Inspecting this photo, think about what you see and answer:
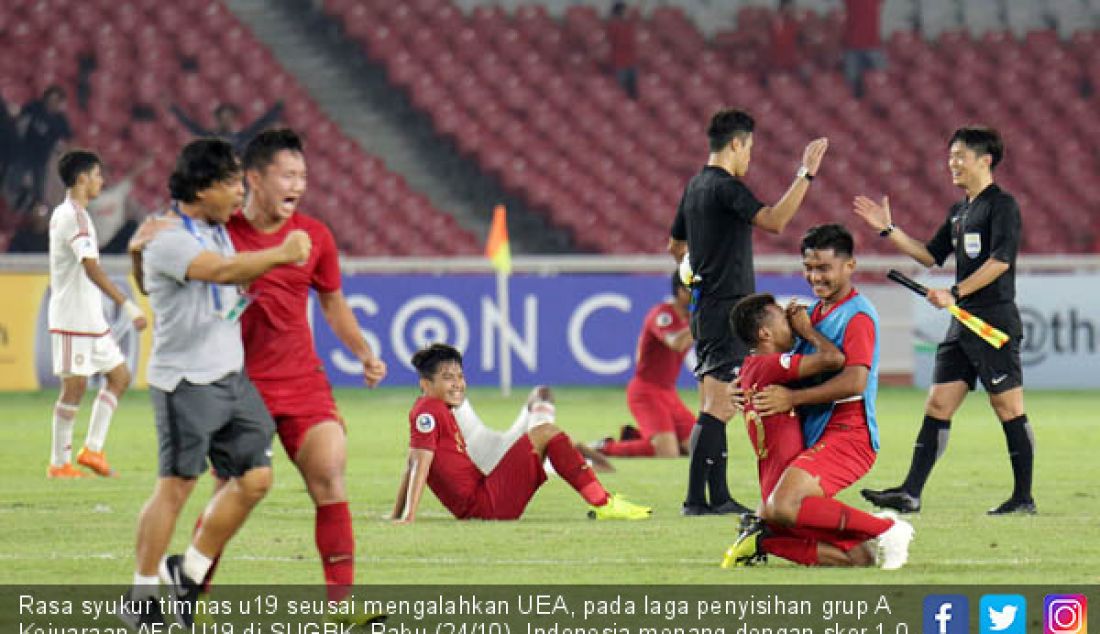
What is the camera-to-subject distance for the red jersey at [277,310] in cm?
725

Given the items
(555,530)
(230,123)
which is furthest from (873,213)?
(230,123)

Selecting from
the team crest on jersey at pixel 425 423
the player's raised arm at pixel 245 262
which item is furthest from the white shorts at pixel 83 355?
the player's raised arm at pixel 245 262

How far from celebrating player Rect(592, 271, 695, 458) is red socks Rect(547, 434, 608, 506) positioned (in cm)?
424

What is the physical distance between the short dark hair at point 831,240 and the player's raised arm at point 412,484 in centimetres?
221

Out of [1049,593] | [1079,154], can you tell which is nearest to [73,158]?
[1049,593]

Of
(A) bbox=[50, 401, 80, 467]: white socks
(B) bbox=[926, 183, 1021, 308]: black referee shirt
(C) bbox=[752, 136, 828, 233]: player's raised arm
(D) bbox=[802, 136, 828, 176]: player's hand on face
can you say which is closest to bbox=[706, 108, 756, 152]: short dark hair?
(C) bbox=[752, 136, 828, 233]: player's raised arm

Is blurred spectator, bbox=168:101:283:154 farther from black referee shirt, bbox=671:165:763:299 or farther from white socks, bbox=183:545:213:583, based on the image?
white socks, bbox=183:545:213:583

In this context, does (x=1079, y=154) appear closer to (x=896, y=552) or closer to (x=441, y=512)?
(x=441, y=512)

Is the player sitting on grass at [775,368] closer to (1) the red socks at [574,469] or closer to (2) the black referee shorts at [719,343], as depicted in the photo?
(2) the black referee shorts at [719,343]

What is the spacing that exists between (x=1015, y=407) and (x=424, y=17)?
19118 mm

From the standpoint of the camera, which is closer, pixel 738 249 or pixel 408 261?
pixel 738 249

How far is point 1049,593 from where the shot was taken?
734cm

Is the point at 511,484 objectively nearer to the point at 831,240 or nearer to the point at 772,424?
the point at 772,424

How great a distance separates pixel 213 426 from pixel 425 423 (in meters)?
3.39
